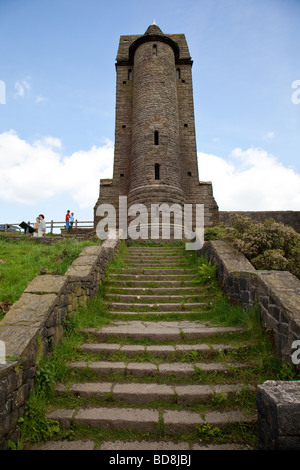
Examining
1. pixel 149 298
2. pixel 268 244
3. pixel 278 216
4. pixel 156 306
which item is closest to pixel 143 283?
pixel 149 298

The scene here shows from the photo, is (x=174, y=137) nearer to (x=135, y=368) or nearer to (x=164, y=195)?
(x=164, y=195)

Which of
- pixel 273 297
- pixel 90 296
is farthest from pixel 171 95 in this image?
pixel 273 297

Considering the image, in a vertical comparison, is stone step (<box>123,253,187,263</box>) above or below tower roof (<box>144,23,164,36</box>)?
below

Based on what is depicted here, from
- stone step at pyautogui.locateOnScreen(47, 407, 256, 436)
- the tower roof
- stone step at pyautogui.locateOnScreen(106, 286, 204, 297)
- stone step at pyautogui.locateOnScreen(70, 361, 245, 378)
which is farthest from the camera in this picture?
the tower roof

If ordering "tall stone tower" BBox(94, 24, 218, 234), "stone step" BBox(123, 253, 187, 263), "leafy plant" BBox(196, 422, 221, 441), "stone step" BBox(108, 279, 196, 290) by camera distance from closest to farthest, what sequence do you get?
"leafy plant" BBox(196, 422, 221, 441) < "stone step" BBox(108, 279, 196, 290) < "stone step" BBox(123, 253, 187, 263) < "tall stone tower" BBox(94, 24, 218, 234)

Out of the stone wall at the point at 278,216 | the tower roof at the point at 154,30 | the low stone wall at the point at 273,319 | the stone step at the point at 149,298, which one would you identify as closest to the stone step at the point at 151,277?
the low stone wall at the point at 273,319

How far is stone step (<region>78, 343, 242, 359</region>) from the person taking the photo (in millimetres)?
4027

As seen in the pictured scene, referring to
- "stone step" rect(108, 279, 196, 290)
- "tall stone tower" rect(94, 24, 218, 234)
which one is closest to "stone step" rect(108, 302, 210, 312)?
"stone step" rect(108, 279, 196, 290)

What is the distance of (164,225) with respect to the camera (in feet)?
44.6

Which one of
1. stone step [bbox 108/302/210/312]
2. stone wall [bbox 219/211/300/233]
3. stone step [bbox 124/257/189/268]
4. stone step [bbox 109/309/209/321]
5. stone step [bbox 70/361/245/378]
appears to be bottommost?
stone step [bbox 70/361/245/378]

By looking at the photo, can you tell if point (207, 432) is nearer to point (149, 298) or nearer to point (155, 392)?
point (155, 392)

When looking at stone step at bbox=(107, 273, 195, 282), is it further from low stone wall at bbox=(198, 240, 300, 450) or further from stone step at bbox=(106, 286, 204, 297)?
low stone wall at bbox=(198, 240, 300, 450)

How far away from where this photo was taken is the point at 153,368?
12.1 feet

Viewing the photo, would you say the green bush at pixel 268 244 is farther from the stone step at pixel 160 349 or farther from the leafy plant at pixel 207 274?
the stone step at pixel 160 349
